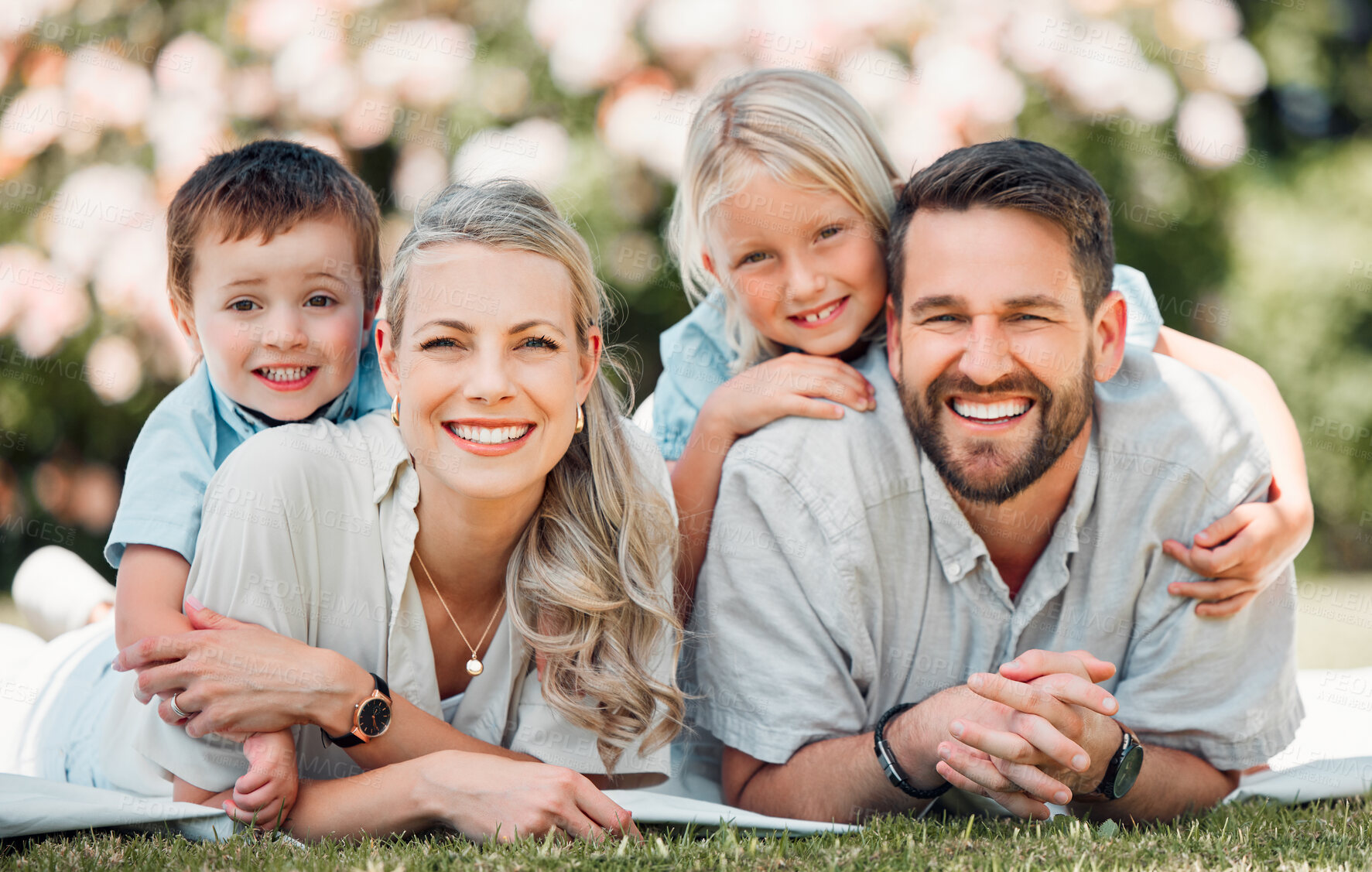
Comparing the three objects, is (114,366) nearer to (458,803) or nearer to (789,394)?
(789,394)

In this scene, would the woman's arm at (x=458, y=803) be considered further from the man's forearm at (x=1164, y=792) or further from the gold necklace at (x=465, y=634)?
the man's forearm at (x=1164, y=792)

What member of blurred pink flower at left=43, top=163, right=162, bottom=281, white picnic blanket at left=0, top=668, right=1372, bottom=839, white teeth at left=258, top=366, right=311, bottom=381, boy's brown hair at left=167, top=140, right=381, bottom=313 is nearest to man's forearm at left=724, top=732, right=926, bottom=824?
white picnic blanket at left=0, top=668, right=1372, bottom=839

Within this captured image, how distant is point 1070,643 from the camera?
3162 millimetres

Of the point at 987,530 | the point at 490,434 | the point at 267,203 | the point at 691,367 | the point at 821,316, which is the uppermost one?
the point at 267,203

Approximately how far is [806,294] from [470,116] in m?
3.28

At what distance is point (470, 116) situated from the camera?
596 centimetres

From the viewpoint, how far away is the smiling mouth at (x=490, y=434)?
277 cm

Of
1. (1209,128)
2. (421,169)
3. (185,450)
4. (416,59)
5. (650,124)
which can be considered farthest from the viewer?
(1209,128)

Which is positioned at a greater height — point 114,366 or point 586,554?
point 114,366

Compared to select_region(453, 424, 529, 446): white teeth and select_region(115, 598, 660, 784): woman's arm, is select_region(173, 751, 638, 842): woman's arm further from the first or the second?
select_region(453, 424, 529, 446): white teeth

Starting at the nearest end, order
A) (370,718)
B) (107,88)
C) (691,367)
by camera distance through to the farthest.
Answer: (370,718) < (691,367) < (107,88)

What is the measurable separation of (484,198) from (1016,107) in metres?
3.79

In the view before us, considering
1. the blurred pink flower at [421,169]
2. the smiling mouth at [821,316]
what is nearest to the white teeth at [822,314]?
the smiling mouth at [821,316]

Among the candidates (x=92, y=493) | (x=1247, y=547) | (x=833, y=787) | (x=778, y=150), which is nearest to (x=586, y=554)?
(x=833, y=787)
